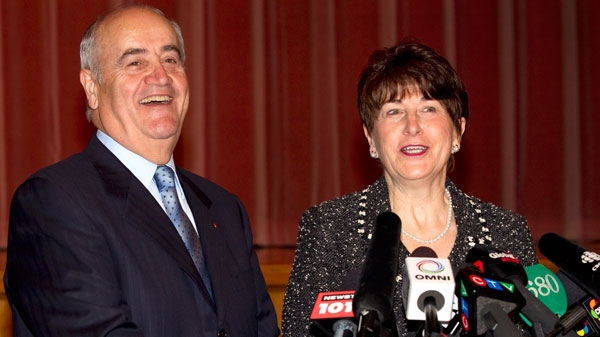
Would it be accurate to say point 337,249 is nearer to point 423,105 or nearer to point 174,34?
point 423,105

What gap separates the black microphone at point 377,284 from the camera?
5.01 feet

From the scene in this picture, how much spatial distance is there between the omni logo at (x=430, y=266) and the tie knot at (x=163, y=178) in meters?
1.01

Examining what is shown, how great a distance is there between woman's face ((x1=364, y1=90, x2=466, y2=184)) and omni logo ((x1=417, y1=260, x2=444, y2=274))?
1130 millimetres

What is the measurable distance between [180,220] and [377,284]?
1.04 metres

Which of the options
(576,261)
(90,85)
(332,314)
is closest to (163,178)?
(90,85)

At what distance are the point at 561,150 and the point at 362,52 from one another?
1498mm

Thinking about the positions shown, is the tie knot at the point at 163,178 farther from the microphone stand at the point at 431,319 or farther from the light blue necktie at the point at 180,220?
the microphone stand at the point at 431,319

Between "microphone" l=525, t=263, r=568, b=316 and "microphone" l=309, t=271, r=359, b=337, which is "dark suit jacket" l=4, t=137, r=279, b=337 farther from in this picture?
"microphone" l=525, t=263, r=568, b=316

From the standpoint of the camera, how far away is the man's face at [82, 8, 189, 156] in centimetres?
260

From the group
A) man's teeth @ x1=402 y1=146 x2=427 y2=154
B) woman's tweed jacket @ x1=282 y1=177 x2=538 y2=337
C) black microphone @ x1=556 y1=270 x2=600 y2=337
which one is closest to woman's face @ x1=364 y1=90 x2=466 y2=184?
man's teeth @ x1=402 y1=146 x2=427 y2=154

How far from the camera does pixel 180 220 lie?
2525 mm

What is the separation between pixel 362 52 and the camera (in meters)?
5.46

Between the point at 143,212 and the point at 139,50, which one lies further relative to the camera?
the point at 139,50

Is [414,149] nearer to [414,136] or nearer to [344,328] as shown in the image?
[414,136]
